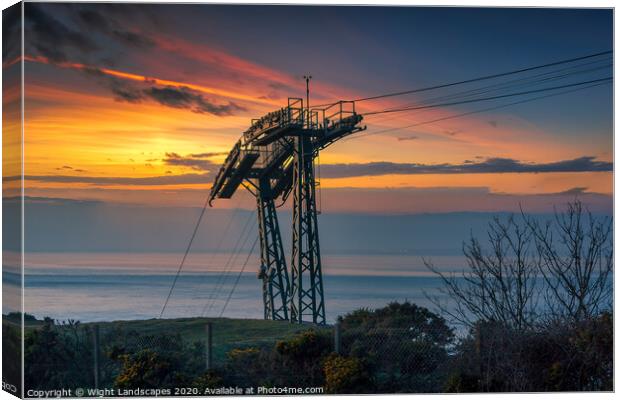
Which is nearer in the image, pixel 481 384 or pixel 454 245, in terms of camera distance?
pixel 481 384

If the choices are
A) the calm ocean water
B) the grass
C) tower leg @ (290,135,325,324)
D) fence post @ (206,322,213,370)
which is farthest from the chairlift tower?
fence post @ (206,322,213,370)

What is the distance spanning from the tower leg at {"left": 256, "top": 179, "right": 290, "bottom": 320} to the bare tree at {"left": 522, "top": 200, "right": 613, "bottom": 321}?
803 centimetres

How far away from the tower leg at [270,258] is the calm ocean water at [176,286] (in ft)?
1.66

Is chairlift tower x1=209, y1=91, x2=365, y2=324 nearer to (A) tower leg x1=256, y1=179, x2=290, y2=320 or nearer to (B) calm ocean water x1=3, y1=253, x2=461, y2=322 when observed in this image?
(A) tower leg x1=256, y1=179, x2=290, y2=320

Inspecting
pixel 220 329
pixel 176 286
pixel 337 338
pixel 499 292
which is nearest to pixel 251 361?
pixel 337 338

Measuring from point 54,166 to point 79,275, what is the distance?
4.36 m

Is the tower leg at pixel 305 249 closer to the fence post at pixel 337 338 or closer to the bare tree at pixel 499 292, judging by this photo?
the fence post at pixel 337 338

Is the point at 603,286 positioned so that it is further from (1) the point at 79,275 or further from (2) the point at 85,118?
(1) the point at 79,275

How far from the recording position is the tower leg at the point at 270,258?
77.9 ft

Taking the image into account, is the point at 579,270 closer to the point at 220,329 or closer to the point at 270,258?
the point at 220,329

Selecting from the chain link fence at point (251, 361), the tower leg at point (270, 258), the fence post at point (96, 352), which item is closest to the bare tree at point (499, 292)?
the chain link fence at point (251, 361)

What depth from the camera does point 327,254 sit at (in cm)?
2081

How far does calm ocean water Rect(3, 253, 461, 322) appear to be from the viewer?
17.8 meters

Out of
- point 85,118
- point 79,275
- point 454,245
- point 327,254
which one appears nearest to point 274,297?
point 327,254
